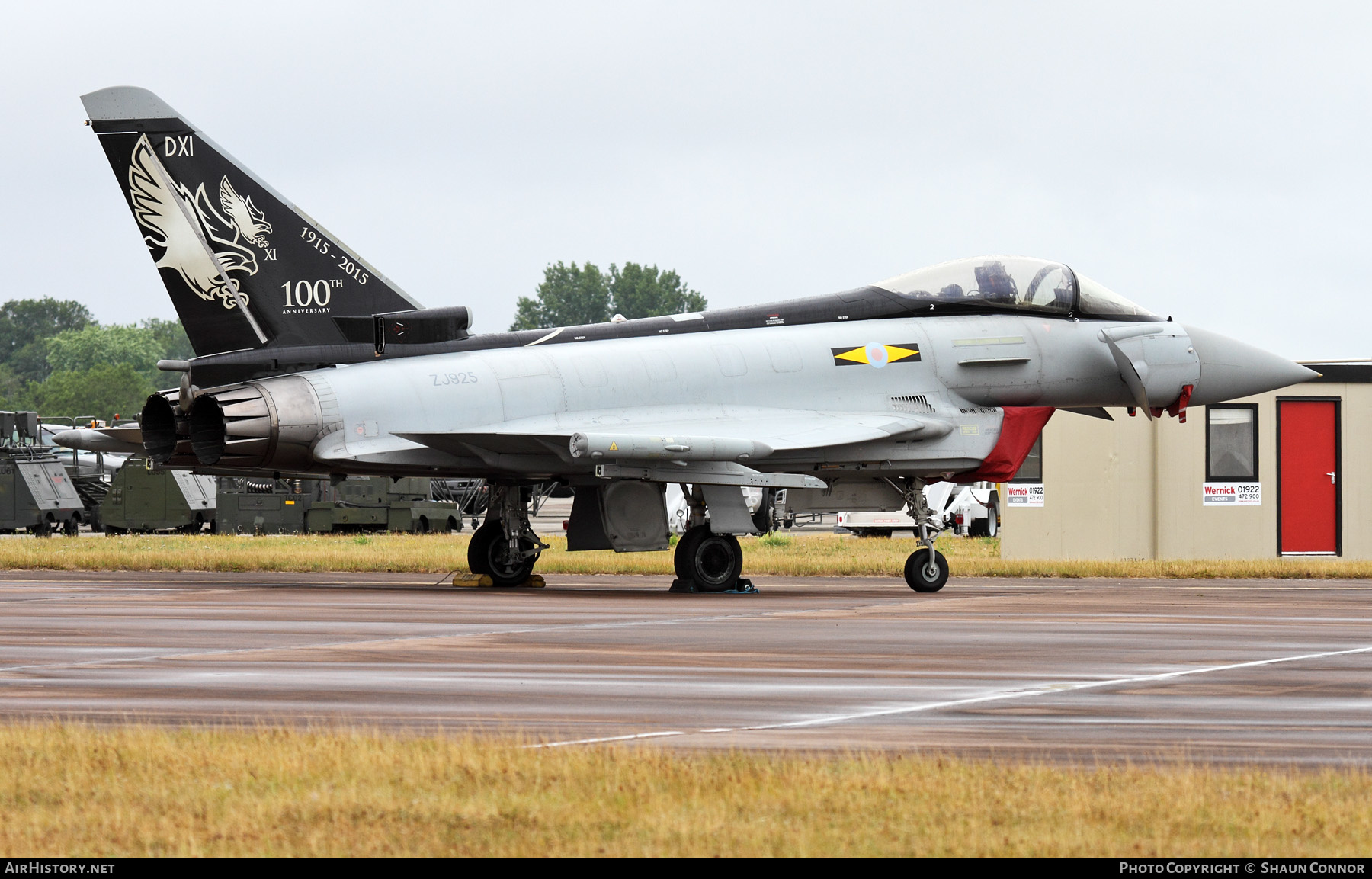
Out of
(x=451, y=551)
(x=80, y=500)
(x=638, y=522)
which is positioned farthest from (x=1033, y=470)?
(x=80, y=500)

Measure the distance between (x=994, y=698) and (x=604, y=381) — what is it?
1016cm

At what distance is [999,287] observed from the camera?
20.4m

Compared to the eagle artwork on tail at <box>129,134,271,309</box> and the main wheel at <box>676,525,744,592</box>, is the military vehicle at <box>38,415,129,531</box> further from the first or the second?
the main wheel at <box>676,525,744,592</box>

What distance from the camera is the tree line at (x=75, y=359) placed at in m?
132

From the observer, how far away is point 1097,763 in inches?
258

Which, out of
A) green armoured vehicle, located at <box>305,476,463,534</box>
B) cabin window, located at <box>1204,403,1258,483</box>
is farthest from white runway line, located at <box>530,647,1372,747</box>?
green armoured vehicle, located at <box>305,476,463,534</box>

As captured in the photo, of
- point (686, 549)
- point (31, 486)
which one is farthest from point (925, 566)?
point (31, 486)

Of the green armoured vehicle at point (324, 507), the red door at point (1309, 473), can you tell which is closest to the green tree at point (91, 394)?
the green armoured vehicle at point (324, 507)

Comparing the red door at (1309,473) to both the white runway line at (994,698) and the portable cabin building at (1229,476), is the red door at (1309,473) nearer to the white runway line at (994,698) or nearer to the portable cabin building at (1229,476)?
the portable cabin building at (1229,476)

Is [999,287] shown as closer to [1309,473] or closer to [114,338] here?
[1309,473]
